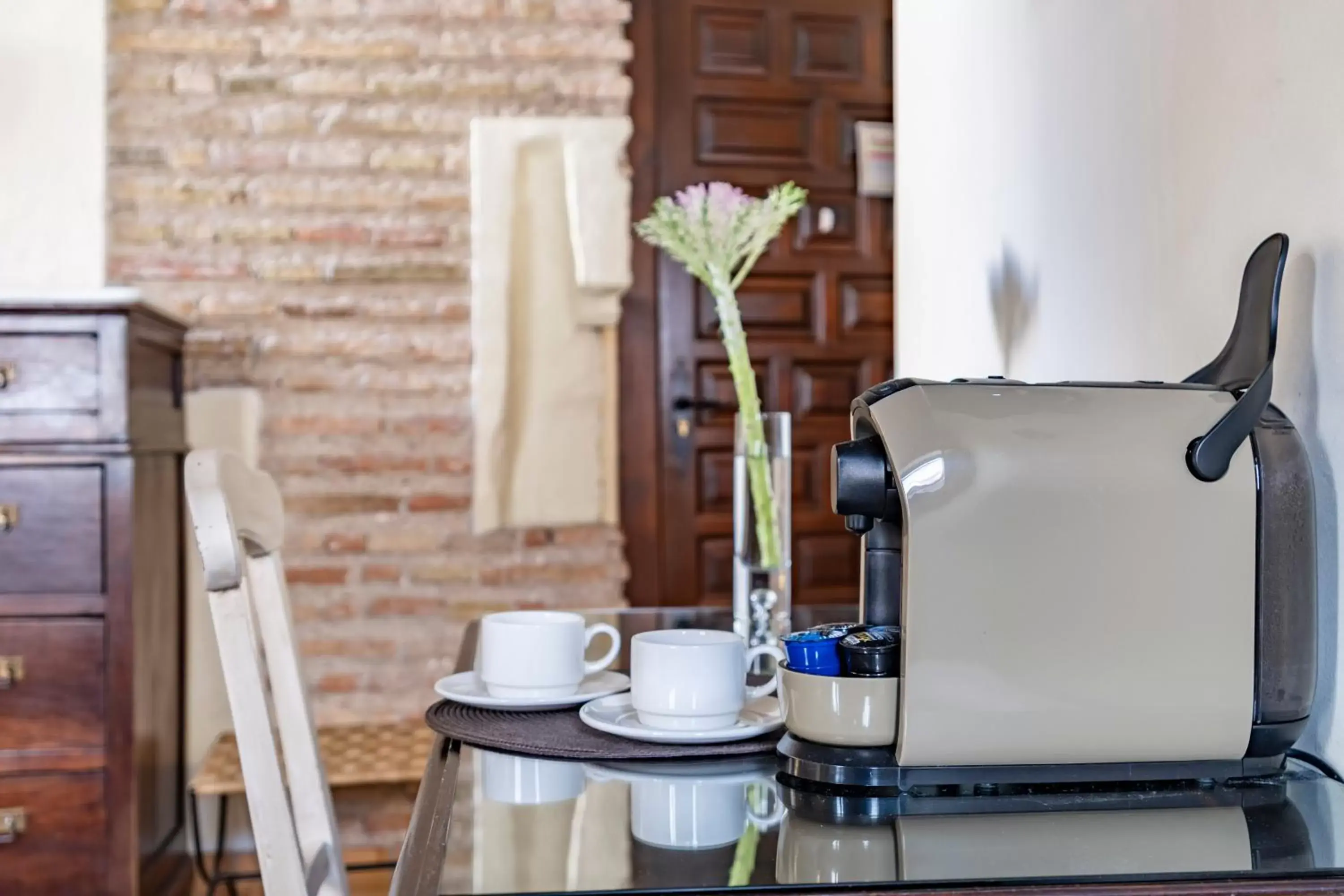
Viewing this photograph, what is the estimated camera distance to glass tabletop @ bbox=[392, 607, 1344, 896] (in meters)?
0.71

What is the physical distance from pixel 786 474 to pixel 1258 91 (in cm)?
63

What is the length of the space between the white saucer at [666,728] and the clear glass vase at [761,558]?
0.36m

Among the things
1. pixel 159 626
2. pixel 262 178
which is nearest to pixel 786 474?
pixel 159 626

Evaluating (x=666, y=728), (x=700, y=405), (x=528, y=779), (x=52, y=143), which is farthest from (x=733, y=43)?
(x=528, y=779)

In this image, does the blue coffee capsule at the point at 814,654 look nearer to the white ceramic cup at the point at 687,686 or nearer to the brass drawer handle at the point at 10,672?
the white ceramic cup at the point at 687,686

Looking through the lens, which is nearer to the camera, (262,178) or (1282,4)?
(1282,4)

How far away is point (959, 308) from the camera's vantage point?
2.10m

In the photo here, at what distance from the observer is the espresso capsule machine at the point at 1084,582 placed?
88 cm

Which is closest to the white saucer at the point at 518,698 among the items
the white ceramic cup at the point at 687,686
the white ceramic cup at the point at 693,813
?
the white ceramic cup at the point at 687,686

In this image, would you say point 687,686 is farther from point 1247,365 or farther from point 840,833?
point 1247,365

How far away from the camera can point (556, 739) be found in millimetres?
1048

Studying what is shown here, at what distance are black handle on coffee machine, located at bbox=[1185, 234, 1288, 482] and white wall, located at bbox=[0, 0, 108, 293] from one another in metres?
2.65

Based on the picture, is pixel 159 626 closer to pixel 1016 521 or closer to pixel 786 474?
pixel 786 474

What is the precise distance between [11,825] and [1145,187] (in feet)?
7.45
